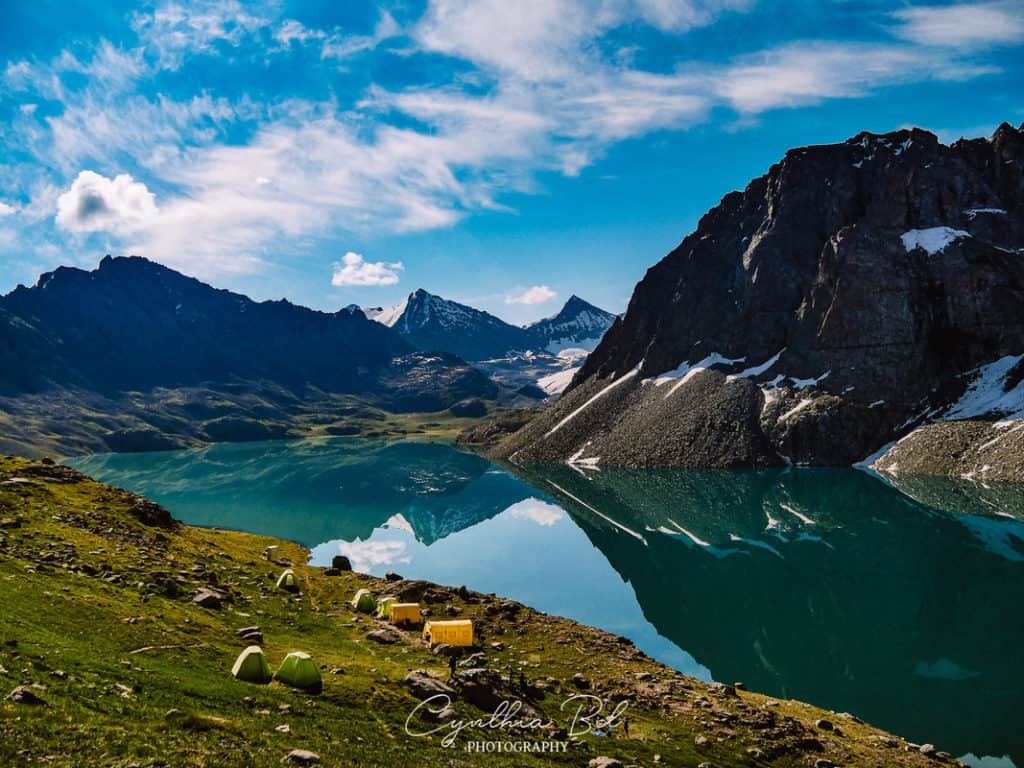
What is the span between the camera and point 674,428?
15750 centimetres

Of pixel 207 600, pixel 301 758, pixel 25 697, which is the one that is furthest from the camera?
pixel 207 600

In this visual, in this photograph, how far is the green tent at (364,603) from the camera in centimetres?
3772

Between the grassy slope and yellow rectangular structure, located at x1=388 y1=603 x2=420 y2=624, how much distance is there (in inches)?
84.8

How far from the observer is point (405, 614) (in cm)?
3472

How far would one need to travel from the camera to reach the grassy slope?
47.4 ft

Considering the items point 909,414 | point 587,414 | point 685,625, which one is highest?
point 587,414

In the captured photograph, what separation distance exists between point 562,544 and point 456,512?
3866 centimetres

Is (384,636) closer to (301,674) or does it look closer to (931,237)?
(301,674)

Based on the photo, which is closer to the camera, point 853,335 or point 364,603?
point 364,603

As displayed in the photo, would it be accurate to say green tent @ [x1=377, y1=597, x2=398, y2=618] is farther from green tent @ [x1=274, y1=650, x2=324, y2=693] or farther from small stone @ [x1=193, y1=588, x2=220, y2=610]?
green tent @ [x1=274, y1=650, x2=324, y2=693]

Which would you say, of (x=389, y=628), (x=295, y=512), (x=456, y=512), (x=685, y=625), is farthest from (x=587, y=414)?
(x=389, y=628)

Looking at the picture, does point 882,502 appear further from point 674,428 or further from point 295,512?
point 295,512

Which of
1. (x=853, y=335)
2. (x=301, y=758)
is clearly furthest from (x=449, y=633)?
(x=853, y=335)

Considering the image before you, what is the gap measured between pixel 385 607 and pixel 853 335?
15030cm
